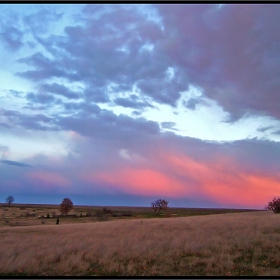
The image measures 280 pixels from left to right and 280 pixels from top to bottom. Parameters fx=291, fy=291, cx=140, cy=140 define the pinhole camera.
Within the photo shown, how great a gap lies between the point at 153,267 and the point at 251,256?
17.0 ft

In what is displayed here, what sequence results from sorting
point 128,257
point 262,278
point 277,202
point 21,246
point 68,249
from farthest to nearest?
1. point 277,202
2. point 21,246
3. point 68,249
4. point 128,257
5. point 262,278

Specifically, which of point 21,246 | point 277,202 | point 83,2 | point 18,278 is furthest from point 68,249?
point 277,202

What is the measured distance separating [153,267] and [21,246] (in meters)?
11.3

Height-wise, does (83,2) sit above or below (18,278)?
above

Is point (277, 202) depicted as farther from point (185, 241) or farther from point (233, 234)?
point (185, 241)

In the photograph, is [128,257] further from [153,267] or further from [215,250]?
[215,250]

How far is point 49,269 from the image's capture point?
1391 cm

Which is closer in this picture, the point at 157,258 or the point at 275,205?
the point at 157,258

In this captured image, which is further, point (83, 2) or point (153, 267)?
point (153, 267)

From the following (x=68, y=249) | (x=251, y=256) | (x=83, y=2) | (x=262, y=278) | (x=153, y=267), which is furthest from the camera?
(x=68, y=249)

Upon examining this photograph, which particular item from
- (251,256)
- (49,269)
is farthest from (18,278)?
(251,256)

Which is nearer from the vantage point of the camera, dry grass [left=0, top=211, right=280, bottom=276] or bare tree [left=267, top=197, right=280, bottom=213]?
dry grass [left=0, top=211, right=280, bottom=276]

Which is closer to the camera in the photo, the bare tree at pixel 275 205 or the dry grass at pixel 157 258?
the dry grass at pixel 157 258

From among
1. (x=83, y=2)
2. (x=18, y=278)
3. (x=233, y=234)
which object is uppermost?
(x=83, y=2)
